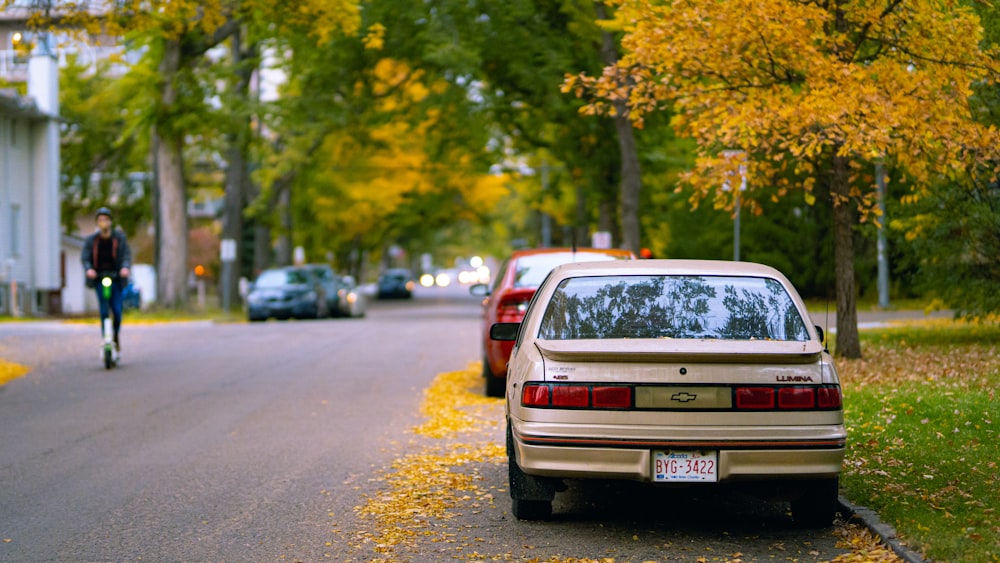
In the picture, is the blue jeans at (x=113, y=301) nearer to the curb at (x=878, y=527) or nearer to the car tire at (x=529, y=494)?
the car tire at (x=529, y=494)

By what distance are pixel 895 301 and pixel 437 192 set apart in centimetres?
2504

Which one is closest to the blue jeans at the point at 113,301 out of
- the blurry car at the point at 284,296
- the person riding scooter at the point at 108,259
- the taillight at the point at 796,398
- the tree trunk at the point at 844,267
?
the person riding scooter at the point at 108,259

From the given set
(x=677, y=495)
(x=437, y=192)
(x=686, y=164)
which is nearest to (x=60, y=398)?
(x=677, y=495)

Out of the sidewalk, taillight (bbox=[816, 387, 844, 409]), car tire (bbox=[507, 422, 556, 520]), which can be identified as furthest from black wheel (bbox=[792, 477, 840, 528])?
the sidewalk

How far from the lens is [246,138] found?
35.3 meters

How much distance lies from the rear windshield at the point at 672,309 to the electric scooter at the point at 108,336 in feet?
32.6

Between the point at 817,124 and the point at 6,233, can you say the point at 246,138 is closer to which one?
the point at 6,233

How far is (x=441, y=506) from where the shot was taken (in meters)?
7.56

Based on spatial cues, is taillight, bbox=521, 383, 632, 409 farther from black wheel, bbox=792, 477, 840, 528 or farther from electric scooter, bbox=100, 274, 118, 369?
electric scooter, bbox=100, 274, 118, 369

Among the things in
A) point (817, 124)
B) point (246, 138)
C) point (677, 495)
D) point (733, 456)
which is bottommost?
point (677, 495)

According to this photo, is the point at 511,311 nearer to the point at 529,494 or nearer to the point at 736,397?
the point at 529,494

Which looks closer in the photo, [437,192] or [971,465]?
[971,465]

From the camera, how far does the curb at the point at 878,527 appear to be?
5.98m

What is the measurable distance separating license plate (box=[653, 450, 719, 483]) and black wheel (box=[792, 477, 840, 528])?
0.68 m
